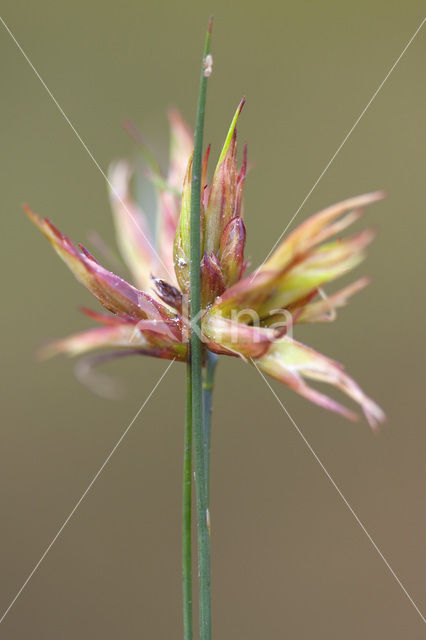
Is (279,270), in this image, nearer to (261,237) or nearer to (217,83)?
(261,237)

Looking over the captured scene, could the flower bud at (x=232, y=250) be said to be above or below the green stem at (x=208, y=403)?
above

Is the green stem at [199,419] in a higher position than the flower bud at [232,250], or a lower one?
lower

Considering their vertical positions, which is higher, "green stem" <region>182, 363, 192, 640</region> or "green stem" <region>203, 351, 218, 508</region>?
"green stem" <region>203, 351, 218, 508</region>

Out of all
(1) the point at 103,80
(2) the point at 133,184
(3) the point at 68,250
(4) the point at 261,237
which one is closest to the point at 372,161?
(4) the point at 261,237

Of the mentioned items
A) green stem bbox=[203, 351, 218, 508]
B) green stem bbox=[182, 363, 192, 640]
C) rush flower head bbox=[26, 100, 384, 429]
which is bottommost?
green stem bbox=[182, 363, 192, 640]

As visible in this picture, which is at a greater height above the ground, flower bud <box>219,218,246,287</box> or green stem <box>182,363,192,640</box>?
flower bud <box>219,218,246,287</box>

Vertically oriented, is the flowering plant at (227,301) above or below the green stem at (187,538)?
above

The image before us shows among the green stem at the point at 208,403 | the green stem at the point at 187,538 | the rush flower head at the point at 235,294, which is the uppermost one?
the rush flower head at the point at 235,294

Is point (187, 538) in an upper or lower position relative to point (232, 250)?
lower
